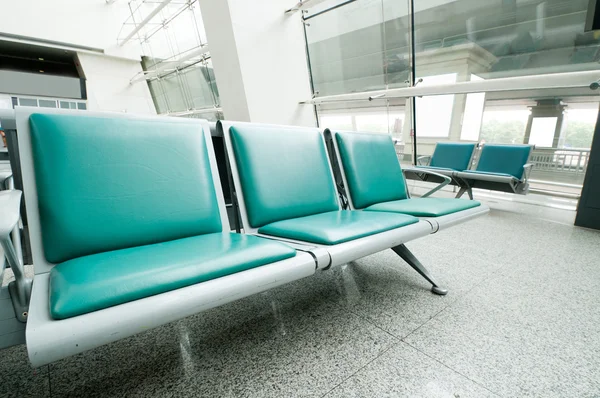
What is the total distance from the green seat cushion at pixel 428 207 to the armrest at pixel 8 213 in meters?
1.28

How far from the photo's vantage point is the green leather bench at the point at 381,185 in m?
1.27

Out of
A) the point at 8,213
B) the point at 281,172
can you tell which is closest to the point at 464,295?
the point at 281,172

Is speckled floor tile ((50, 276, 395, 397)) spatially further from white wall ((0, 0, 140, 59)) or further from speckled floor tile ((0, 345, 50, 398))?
white wall ((0, 0, 140, 59))

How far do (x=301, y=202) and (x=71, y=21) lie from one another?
452 inches

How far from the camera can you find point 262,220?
115 cm

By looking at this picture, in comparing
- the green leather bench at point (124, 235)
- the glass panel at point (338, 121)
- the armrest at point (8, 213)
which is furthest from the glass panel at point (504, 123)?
the armrest at point (8, 213)

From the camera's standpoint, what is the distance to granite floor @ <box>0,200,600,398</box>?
813mm

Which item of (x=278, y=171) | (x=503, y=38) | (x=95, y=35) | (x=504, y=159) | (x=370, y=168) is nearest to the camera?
(x=278, y=171)

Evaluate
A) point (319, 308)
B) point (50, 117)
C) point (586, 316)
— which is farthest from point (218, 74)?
point (586, 316)

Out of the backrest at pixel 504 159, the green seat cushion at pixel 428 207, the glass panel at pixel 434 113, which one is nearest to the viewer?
the green seat cushion at pixel 428 207

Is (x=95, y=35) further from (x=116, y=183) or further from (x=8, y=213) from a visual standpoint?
(x=8, y=213)

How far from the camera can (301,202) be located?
128 cm

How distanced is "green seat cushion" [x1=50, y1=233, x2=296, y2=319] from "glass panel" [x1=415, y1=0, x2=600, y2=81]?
3775 millimetres

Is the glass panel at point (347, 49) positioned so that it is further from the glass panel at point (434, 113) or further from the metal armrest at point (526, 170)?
the metal armrest at point (526, 170)
